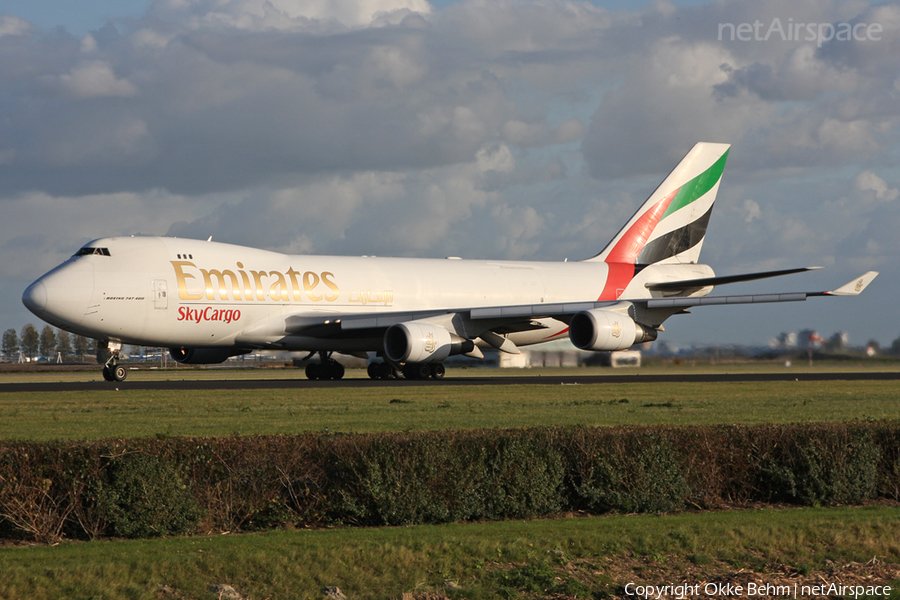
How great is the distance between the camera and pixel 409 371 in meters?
37.3

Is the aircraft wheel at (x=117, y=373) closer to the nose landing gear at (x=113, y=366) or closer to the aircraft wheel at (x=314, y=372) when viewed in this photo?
the nose landing gear at (x=113, y=366)

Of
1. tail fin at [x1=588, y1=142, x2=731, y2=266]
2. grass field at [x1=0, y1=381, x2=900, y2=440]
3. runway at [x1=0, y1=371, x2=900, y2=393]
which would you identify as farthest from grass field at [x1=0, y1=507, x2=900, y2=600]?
tail fin at [x1=588, y1=142, x2=731, y2=266]

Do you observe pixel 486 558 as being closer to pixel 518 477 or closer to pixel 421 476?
pixel 421 476

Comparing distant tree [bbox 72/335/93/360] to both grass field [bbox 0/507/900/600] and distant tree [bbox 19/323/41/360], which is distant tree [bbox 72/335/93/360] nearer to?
distant tree [bbox 19/323/41/360]

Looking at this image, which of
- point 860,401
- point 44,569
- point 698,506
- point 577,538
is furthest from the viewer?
point 860,401

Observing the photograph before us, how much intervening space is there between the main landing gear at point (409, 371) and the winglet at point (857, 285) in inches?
594

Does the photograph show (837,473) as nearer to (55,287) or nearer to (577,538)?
(577,538)

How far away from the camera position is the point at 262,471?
438 inches

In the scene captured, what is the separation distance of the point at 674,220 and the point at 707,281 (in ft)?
18.8

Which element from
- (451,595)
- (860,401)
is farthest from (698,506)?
(860,401)

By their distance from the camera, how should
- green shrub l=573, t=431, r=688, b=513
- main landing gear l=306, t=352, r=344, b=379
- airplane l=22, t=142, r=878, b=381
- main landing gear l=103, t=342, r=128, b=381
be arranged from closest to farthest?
green shrub l=573, t=431, r=688, b=513, airplane l=22, t=142, r=878, b=381, main landing gear l=103, t=342, r=128, b=381, main landing gear l=306, t=352, r=344, b=379

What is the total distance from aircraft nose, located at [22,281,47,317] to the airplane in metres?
0.04

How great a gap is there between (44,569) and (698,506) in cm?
806

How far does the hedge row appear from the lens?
10.4 m
